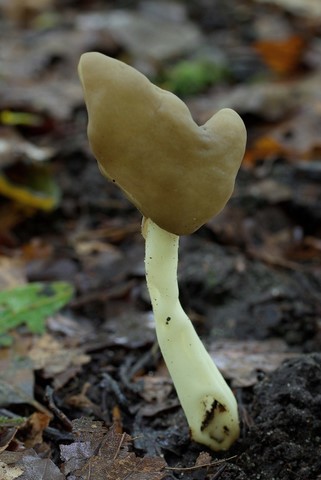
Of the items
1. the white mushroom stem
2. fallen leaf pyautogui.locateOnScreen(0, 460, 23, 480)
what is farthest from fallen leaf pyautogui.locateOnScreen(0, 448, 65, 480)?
the white mushroom stem

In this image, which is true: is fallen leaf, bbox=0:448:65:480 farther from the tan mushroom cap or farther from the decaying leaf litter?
the tan mushroom cap

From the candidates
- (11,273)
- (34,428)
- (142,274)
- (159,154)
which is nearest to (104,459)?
(34,428)

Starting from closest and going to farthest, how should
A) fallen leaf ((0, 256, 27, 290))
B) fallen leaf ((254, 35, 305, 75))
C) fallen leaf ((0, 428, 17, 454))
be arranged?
fallen leaf ((0, 428, 17, 454)), fallen leaf ((0, 256, 27, 290)), fallen leaf ((254, 35, 305, 75))

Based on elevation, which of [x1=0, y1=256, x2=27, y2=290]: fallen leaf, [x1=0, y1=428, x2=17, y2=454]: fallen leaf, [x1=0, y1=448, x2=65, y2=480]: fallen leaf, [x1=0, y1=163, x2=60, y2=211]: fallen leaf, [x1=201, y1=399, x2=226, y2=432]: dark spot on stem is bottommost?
[x1=0, y1=163, x2=60, y2=211]: fallen leaf

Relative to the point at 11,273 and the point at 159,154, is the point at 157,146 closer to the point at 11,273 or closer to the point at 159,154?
the point at 159,154

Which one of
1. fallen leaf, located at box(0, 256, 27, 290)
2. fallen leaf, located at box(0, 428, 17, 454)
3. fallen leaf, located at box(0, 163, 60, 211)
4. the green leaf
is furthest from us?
fallen leaf, located at box(0, 163, 60, 211)

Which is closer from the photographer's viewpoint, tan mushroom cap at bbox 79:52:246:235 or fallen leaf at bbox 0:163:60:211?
tan mushroom cap at bbox 79:52:246:235
